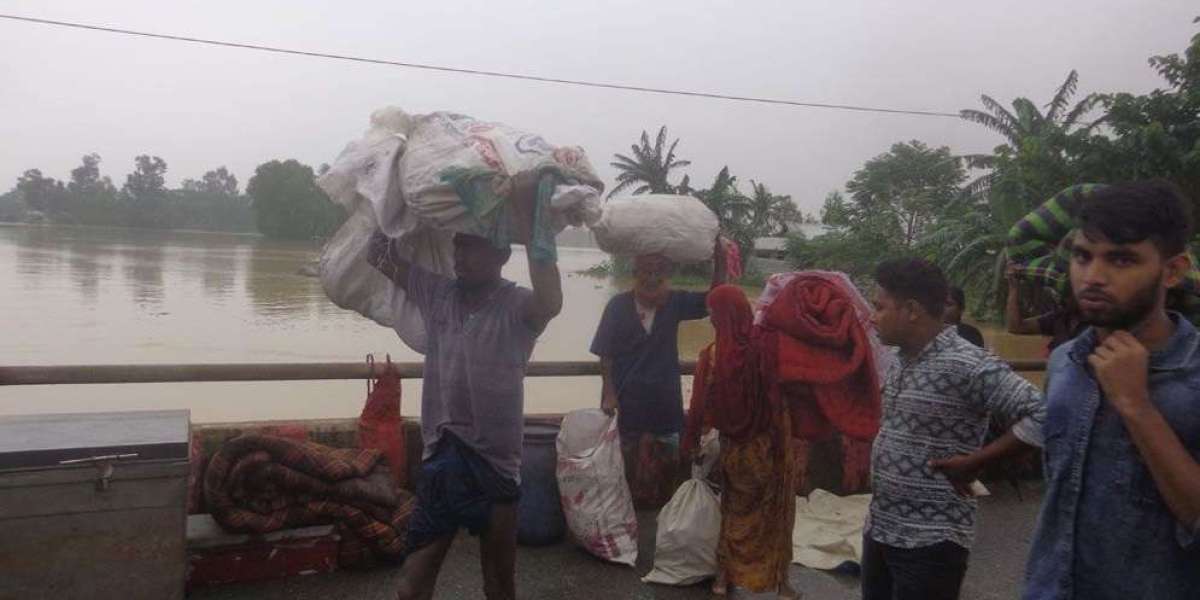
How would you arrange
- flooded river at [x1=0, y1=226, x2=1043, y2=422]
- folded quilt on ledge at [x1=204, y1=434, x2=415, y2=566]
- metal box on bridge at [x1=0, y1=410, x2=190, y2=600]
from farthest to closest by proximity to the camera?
flooded river at [x1=0, y1=226, x2=1043, y2=422] < folded quilt on ledge at [x1=204, y1=434, x2=415, y2=566] < metal box on bridge at [x1=0, y1=410, x2=190, y2=600]

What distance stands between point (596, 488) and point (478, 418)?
135 cm

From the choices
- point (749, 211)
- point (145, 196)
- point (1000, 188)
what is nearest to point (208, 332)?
point (1000, 188)

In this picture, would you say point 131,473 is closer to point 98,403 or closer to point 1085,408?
point 1085,408

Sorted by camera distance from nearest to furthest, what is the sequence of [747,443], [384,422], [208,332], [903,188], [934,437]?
1. [934,437]
2. [747,443]
3. [384,422]
4. [208,332]
5. [903,188]

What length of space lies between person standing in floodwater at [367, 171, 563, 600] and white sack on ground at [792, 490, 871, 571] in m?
1.81

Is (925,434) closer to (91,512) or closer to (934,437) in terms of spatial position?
(934,437)

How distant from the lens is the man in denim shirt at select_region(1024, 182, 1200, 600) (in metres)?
1.31

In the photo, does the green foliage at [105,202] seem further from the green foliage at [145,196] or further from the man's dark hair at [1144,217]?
the man's dark hair at [1144,217]

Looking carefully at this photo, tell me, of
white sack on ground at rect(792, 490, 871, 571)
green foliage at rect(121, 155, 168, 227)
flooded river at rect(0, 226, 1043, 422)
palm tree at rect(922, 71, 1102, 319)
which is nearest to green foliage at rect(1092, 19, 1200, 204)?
palm tree at rect(922, 71, 1102, 319)

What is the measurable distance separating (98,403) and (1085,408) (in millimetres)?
17330

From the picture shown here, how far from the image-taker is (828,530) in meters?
4.21

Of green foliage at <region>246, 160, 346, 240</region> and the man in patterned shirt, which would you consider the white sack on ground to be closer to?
the man in patterned shirt

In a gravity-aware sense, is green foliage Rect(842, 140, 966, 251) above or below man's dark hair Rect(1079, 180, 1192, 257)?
above

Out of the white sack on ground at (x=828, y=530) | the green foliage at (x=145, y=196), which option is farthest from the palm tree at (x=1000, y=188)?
the green foliage at (x=145, y=196)
